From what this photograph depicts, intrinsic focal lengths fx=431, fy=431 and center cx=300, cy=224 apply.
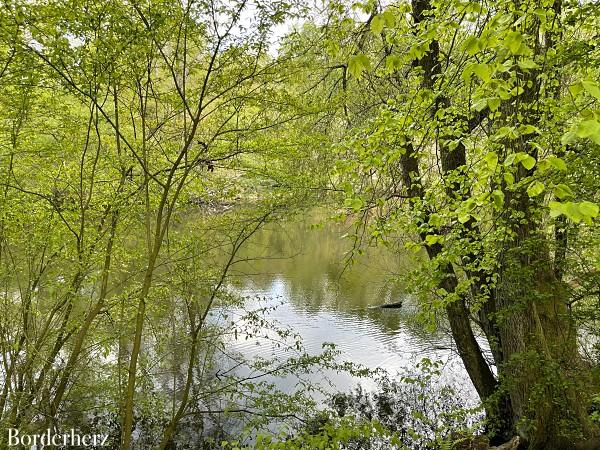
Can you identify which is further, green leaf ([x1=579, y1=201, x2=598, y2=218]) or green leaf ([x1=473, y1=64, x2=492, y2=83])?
green leaf ([x1=473, y1=64, x2=492, y2=83])

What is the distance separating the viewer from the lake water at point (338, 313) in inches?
319

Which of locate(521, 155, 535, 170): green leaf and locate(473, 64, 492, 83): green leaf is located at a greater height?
locate(473, 64, 492, 83): green leaf

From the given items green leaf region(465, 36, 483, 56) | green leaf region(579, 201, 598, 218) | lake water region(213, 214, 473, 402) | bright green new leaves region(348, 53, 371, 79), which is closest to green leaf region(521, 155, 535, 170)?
green leaf region(579, 201, 598, 218)

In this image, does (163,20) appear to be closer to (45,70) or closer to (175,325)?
(45,70)

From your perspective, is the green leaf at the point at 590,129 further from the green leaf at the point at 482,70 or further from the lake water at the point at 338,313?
the lake water at the point at 338,313

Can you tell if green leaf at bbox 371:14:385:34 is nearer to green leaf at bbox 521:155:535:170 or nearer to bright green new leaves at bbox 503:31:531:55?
bright green new leaves at bbox 503:31:531:55

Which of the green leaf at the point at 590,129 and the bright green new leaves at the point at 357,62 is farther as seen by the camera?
the bright green new leaves at the point at 357,62

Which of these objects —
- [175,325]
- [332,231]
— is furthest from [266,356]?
[332,231]

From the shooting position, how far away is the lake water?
811 centimetres

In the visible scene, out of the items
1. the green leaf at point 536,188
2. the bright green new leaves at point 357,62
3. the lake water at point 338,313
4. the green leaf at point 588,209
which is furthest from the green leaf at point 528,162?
the lake water at point 338,313

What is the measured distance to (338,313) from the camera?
38.2 ft

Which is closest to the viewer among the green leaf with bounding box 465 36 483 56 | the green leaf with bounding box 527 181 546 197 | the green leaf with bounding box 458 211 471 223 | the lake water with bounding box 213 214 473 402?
the green leaf with bounding box 527 181 546 197

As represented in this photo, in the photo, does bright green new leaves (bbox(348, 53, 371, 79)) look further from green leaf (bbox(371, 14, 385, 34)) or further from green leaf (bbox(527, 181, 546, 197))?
green leaf (bbox(527, 181, 546, 197))

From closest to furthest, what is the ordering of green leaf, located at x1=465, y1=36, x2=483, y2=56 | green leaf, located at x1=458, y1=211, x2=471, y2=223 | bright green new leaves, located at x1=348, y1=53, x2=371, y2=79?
green leaf, located at x1=465, y1=36, x2=483, y2=56 < bright green new leaves, located at x1=348, y1=53, x2=371, y2=79 < green leaf, located at x1=458, y1=211, x2=471, y2=223
